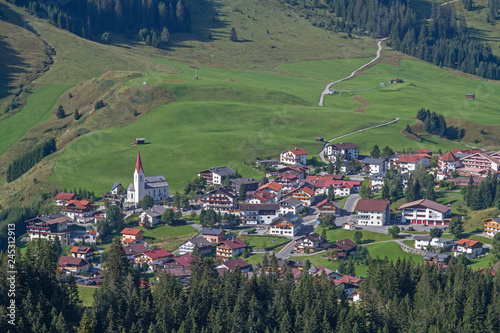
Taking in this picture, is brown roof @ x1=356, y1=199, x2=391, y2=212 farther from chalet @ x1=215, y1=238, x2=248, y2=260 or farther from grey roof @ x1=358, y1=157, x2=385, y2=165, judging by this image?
grey roof @ x1=358, y1=157, x2=385, y2=165

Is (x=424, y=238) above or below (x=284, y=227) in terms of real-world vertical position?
above

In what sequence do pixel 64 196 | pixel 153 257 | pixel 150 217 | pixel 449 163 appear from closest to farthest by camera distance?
pixel 153 257 < pixel 150 217 < pixel 64 196 < pixel 449 163

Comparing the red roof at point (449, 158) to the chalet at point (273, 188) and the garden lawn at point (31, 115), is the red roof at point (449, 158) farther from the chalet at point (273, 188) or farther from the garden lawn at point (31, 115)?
the garden lawn at point (31, 115)

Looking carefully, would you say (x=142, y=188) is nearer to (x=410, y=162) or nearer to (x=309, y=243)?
(x=309, y=243)

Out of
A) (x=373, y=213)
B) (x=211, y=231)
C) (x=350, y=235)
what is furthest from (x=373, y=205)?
(x=211, y=231)

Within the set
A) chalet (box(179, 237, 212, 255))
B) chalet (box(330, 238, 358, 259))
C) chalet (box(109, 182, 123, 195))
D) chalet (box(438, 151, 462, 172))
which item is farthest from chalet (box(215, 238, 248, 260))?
chalet (box(438, 151, 462, 172))

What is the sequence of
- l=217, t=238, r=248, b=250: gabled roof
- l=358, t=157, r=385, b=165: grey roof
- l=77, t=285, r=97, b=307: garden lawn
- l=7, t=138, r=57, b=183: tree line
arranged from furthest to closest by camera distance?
l=7, t=138, r=57, b=183: tree line → l=358, t=157, r=385, b=165: grey roof → l=217, t=238, r=248, b=250: gabled roof → l=77, t=285, r=97, b=307: garden lawn

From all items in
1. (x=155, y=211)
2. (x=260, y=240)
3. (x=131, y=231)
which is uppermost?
(x=260, y=240)
